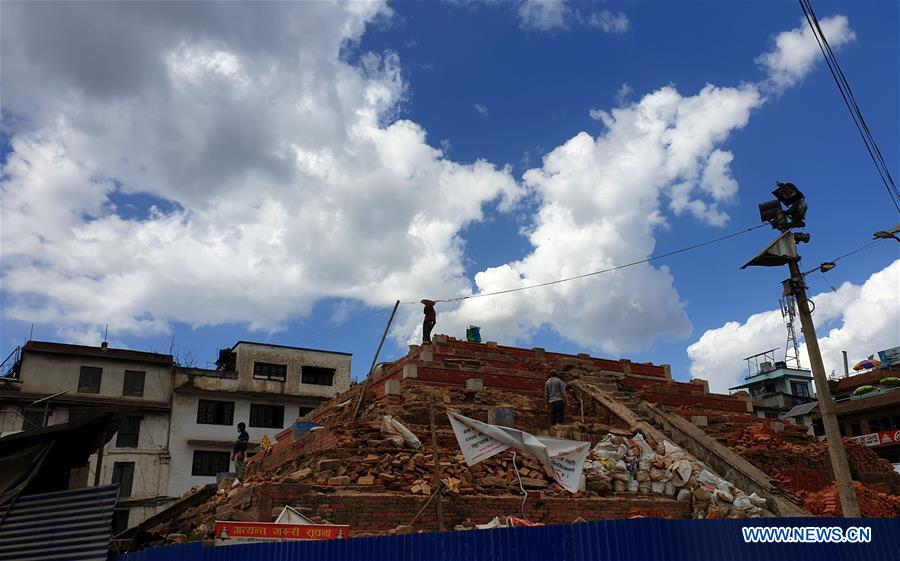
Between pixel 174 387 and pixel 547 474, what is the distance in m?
27.3

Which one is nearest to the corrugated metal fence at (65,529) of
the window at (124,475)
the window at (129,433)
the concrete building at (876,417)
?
the window at (124,475)

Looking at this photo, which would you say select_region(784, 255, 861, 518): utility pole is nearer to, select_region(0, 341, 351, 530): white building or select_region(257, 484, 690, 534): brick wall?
select_region(257, 484, 690, 534): brick wall

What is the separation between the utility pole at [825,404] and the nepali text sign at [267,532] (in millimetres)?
7161

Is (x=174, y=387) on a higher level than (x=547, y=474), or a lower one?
higher

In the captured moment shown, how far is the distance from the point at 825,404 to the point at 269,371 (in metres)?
32.6

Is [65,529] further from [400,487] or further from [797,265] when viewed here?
[797,265]

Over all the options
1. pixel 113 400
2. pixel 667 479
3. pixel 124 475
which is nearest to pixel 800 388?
pixel 667 479

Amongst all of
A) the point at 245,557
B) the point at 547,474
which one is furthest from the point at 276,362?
the point at 245,557

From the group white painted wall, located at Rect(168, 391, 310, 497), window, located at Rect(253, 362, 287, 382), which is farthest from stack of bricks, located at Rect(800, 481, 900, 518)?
window, located at Rect(253, 362, 287, 382)

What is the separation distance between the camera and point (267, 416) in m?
37.8

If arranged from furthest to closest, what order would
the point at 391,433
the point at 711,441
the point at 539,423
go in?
the point at 539,423 < the point at 711,441 < the point at 391,433

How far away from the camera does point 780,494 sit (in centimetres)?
1335

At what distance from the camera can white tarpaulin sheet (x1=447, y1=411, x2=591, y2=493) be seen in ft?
39.7

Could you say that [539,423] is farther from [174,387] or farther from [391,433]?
[174,387]
